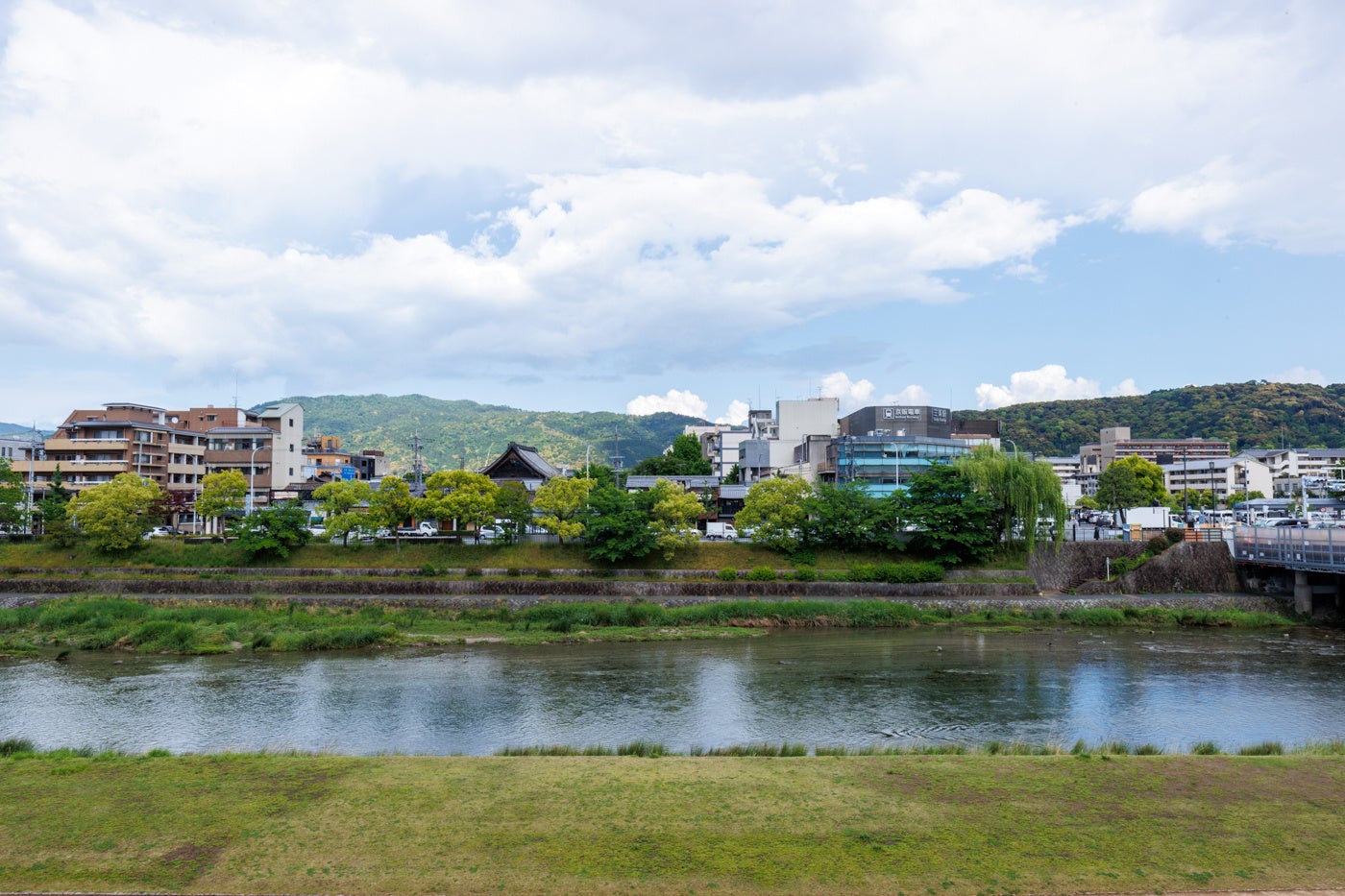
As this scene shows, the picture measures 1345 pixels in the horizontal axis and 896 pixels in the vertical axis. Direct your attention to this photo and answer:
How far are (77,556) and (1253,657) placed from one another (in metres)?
59.7

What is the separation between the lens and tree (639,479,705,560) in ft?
156

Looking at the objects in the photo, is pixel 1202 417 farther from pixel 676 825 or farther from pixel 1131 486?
pixel 676 825

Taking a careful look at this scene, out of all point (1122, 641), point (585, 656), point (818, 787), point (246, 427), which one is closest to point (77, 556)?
point (246, 427)

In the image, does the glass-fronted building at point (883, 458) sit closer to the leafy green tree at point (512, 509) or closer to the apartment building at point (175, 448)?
the leafy green tree at point (512, 509)

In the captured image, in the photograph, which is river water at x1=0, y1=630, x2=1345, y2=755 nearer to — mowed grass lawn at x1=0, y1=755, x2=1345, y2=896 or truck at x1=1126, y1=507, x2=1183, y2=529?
mowed grass lawn at x1=0, y1=755, x2=1345, y2=896

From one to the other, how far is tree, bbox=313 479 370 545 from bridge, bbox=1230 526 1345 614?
47980mm

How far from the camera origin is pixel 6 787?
41.9 feet

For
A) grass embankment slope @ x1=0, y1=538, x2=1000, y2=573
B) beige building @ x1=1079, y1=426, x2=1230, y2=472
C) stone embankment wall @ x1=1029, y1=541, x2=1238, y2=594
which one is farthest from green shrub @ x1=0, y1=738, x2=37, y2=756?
beige building @ x1=1079, y1=426, x2=1230, y2=472

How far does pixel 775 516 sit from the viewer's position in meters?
48.7

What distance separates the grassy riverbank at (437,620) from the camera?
32.8 meters

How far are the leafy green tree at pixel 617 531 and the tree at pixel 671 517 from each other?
0.64m

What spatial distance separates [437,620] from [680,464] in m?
61.7

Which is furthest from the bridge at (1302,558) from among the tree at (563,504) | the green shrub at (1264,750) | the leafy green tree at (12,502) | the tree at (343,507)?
the leafy green tree at (12,502)

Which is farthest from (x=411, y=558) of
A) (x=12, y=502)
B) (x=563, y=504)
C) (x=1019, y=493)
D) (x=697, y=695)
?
(x=1019, y=493)
